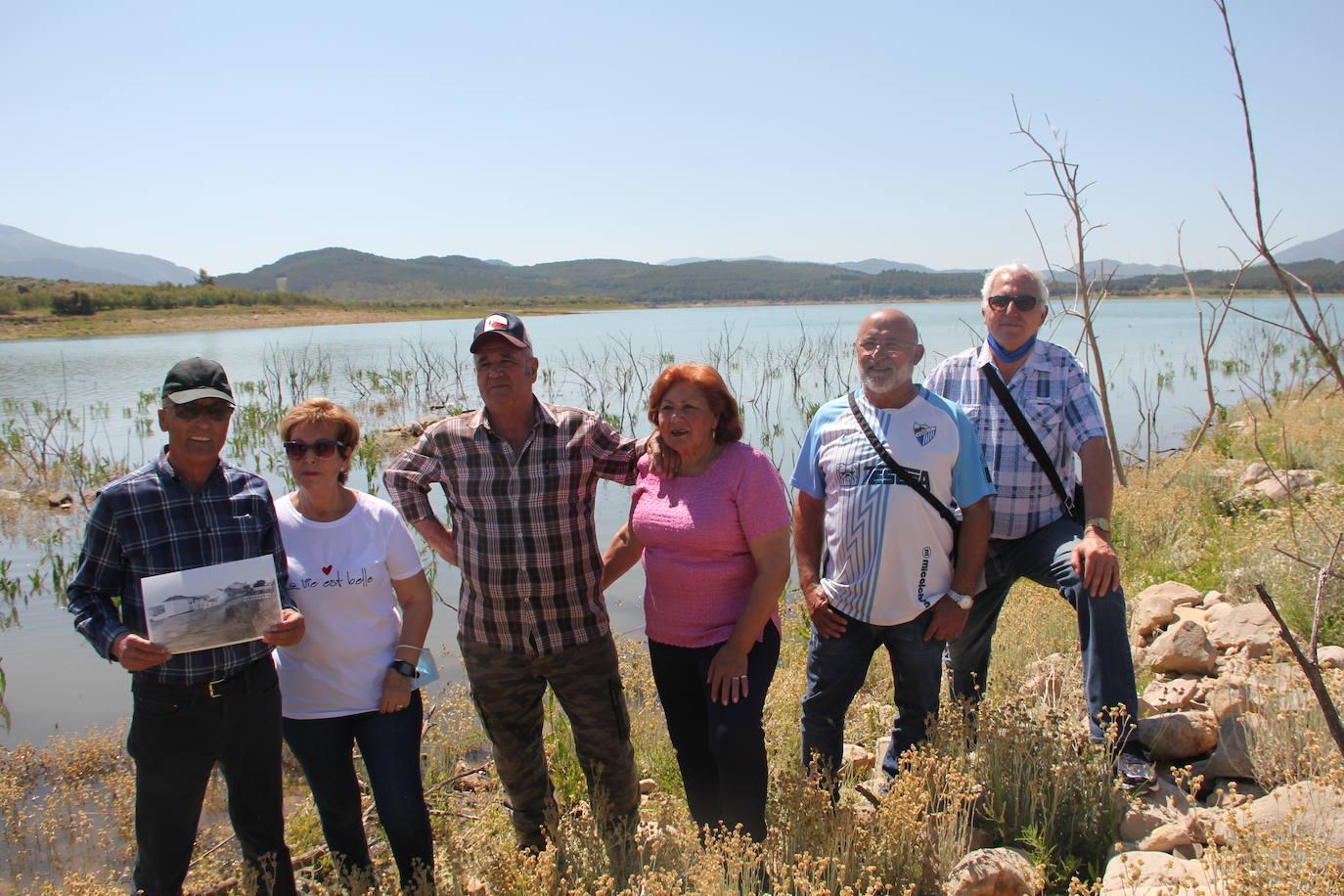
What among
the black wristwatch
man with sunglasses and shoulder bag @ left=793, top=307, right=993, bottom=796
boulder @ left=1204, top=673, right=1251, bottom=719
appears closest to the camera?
the black wristwatch

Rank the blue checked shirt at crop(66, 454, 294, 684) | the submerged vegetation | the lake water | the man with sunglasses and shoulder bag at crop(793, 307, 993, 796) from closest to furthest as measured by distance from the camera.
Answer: the blue checked shirt at crop(66, 454, 294, 684)
the submerged vegetation
the man with sunglasses and shoulder bag at crop(793, 307, 993, 796)
the lake water

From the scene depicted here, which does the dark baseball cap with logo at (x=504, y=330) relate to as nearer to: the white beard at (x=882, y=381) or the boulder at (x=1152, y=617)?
the white beard at (x=882, y=381)

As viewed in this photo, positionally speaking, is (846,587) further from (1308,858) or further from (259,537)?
(259,537)

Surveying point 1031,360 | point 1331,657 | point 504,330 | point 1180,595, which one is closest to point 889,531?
point 1031,360

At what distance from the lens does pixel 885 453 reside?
3207 mm

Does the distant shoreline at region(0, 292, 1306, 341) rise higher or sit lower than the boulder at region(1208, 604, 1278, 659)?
higher

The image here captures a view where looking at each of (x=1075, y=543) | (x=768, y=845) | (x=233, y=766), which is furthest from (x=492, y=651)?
(x=1075, y=543)

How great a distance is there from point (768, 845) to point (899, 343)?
1871 millimetres

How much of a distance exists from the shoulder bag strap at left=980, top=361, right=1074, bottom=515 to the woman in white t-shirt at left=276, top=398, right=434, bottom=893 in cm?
249

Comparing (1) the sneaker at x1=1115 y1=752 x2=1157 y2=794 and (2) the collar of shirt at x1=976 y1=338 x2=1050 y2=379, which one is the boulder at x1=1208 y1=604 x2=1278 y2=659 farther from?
(2) the collar of shirt at x1=976 y1=338 x2=1050 y2=379

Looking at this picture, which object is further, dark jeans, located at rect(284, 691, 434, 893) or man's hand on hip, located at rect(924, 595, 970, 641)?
man's hand on hip, located at rect(924, 595, 970, 641)

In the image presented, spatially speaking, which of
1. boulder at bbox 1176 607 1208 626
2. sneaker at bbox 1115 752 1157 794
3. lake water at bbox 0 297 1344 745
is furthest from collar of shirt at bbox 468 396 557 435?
boulder at bbox 1176 607 1208 626

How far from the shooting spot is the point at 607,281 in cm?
13900

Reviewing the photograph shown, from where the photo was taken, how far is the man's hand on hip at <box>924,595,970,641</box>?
10.5 ft
